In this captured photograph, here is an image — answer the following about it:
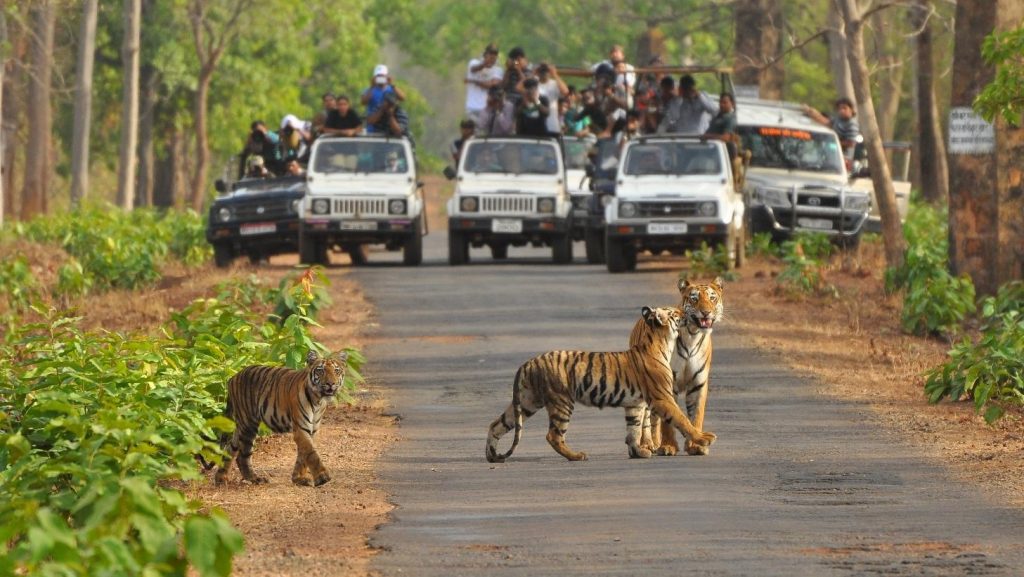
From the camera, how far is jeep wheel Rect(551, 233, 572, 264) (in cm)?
3189

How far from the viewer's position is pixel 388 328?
75.4 ft

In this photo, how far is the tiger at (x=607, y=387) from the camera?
1335 centimetres

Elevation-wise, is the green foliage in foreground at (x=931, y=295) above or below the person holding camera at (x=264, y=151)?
below

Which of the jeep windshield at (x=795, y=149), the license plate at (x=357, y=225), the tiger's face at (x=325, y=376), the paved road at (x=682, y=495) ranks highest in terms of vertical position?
the jeep windshield at (x=795, y=149)

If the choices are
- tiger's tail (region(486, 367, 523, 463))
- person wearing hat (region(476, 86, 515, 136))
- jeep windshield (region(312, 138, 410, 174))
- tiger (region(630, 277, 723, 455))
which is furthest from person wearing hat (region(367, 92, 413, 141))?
tiger's tail (region(486, 367, 523, 463))

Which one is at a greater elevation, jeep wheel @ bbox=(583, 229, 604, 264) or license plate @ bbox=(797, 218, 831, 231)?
→ license plate @ bbox=(797, 218, 831, 231)

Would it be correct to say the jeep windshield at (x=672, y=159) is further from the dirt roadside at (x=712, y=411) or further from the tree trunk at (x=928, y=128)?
the tree trunk at (x=928, y=128)

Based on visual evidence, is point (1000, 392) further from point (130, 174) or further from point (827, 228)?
point (130, 174)

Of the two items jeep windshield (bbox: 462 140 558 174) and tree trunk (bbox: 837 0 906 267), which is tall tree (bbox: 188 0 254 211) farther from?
tree trunk (bbox: 837 0 906 267)

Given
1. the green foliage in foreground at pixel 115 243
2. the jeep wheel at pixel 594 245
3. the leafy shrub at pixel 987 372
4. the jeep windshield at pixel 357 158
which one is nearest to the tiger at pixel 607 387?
the leafy shrub at pixel 987 372

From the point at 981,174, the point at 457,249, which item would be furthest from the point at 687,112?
the point at 981,174

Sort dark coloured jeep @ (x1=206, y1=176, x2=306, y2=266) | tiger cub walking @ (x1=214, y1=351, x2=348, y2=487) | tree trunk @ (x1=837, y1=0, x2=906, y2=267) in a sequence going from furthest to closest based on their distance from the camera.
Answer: dark coloured jeep @ (x1=206, y1=176, x2=306, y2=266)
tree trunk @ (x1=837, y1=0, x2=906, y2=267)
tiger cub walking @ (x1=214, y1=351, x2=348, y2=487)

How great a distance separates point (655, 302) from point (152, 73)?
36.6 m

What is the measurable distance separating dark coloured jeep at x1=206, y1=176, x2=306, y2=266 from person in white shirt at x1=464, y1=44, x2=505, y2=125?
290cm
